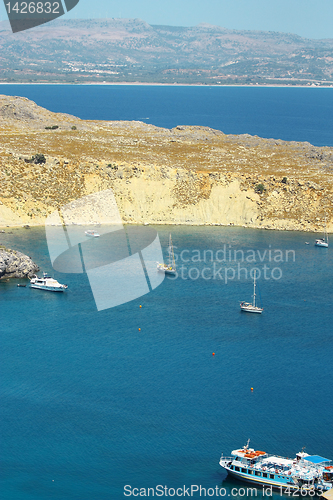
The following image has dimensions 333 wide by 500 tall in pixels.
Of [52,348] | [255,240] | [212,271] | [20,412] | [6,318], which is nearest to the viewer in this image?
[20,412]

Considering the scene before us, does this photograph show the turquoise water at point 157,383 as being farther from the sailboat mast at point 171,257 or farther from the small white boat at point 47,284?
the sailboat mast at point 171,257

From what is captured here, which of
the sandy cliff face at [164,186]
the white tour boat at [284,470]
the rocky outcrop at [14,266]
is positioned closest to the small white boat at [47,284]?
the rocky outcrop at [14,266]

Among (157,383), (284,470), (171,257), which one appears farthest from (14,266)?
(284,470)

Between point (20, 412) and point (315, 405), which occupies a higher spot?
point (20, 412)

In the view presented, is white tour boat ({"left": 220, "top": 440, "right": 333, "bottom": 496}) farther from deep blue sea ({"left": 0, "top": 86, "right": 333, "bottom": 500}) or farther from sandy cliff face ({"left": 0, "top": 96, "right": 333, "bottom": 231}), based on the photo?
sandy cliff face ({"left": 0, "top": 96, "right": 333, "bottom": 231})

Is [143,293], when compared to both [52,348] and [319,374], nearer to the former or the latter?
[52,348]

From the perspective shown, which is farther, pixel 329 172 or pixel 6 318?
pixel 329 172

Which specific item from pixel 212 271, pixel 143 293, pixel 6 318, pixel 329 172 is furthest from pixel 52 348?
pixel 329 172
